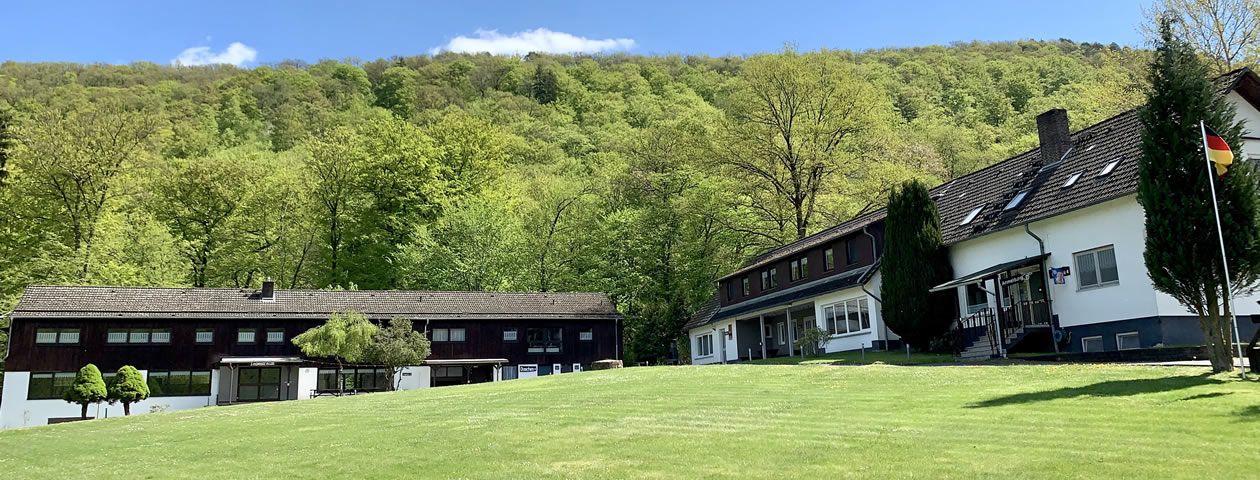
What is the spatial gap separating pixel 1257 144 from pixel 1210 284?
1086cm

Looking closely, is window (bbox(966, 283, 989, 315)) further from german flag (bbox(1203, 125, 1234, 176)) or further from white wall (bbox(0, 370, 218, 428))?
white wall (bbox(0, 370, 218, 428))

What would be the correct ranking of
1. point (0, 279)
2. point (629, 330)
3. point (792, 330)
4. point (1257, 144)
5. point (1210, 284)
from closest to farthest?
point (1210, 284) → point (1257, 144) → point (792, 330) → point (0, 279) → point (629, 330)

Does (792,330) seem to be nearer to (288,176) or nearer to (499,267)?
Result: (499,267)

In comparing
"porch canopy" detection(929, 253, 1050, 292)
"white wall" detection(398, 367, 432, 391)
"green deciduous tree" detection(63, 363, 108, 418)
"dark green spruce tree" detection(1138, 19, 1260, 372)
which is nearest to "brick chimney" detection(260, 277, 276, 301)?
"white wall" detection(398, 367, 432, 391)

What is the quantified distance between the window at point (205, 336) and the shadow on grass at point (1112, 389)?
3730 cm

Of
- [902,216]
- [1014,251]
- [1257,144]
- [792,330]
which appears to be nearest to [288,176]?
[792,330]

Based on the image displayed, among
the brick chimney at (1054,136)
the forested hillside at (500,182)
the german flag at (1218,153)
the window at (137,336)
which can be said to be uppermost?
the forested hillside at (500,182)

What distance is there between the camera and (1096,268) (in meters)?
23.5

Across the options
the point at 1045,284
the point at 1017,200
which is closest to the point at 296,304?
the point at 1017,200

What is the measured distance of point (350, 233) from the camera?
173ft

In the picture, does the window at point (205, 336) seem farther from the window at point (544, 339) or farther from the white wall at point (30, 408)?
the window at point (544, 339)

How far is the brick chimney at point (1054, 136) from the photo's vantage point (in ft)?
92.2

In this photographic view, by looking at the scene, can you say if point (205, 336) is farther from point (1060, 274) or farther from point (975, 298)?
point (1060, 274)

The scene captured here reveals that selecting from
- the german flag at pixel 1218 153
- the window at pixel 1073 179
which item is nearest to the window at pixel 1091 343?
the window at pixel 1073 179
